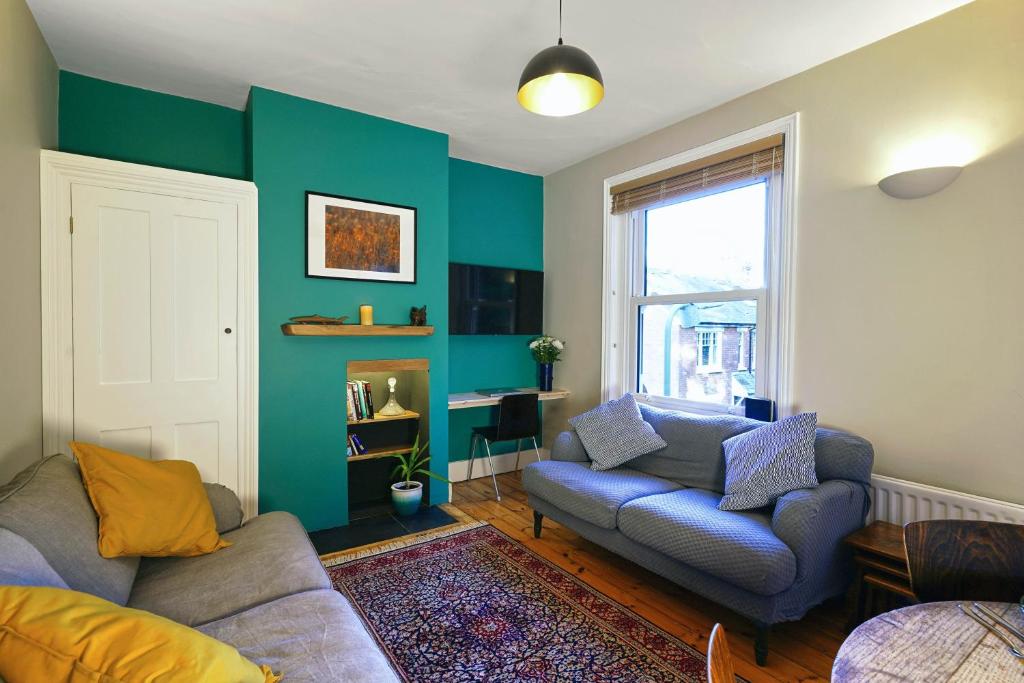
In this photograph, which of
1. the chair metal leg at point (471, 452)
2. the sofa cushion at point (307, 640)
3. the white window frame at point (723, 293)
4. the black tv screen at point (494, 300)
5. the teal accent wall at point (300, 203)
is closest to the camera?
the sofa cushion at point (307, 640)

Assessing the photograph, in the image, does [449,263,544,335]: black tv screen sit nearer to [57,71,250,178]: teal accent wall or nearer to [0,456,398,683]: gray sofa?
[57,71,250,178]: teal accent wall

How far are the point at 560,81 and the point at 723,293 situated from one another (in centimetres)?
194

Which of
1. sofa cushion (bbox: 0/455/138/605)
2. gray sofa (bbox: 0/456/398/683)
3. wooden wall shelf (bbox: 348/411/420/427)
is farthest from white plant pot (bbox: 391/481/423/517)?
sofa cushion (bbox: 0/455/138/605)

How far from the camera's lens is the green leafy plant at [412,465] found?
3.64m

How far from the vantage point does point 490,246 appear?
179 inches

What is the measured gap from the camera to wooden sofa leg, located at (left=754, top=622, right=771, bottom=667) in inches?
80.0

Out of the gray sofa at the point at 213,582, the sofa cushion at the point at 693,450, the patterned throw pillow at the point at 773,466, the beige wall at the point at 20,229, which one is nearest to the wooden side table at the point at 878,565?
the patterned throw pillow at the point at 773,466

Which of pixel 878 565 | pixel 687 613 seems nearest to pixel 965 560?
pixel 878 565

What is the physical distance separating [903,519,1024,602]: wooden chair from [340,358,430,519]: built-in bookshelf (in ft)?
9.57

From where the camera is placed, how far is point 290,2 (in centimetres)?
229

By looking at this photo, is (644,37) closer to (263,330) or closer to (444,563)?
(263,330)

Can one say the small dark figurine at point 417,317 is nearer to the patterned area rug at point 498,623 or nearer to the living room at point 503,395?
the living room at point 503,395

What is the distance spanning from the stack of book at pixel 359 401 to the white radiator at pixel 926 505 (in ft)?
9.99

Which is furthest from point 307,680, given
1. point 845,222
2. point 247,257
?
point 845,222
